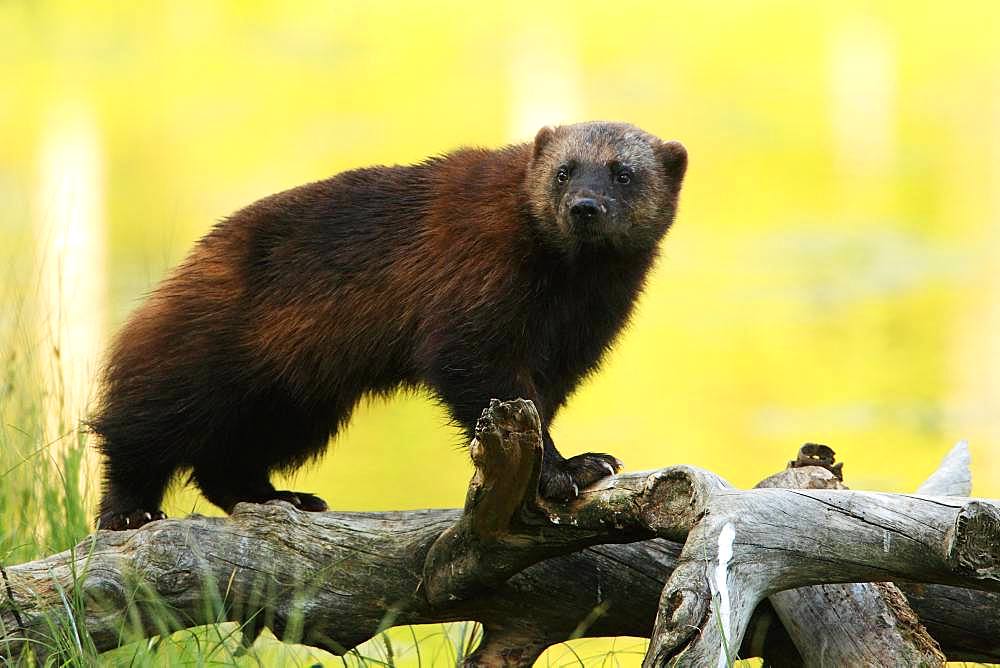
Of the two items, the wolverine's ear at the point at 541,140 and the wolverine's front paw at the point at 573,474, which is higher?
the wolverine's ear at the point at 541,140

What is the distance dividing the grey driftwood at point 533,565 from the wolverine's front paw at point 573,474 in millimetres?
49

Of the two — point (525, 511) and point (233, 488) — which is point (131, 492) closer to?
point (233, 488)

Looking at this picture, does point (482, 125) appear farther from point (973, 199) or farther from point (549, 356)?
point (549, 356)

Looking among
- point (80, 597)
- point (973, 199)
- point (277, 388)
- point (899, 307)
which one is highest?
point (973, 199)

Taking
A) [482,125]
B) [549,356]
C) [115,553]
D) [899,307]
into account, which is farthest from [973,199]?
[115,553]

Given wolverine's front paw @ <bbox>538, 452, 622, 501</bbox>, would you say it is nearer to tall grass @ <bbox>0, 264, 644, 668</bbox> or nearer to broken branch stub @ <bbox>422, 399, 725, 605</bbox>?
broken branch stub @ <bbox>422, 399, 725, 605</bbox>

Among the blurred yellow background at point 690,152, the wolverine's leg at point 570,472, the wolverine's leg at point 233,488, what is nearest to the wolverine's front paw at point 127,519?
the wolverine's leg at point 233,488

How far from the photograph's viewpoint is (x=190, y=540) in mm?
4484

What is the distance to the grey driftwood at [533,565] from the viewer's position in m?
3.73

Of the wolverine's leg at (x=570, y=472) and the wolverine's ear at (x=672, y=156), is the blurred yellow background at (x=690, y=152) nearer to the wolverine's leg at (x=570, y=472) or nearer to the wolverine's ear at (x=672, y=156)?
the wolverine's ear at (x=672, y=156)

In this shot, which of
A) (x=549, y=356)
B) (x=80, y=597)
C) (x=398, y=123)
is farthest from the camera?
(x=398, y=123)

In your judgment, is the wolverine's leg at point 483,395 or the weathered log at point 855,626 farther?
the wolverine's leg at point 483,395

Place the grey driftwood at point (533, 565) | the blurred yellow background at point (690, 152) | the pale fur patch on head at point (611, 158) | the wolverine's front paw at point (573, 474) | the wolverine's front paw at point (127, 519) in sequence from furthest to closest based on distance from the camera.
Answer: the blurred yellow background at point (690, 152) → the wolverine's front paw at point (127, 519) → the pale fur patch on head at point (611, 158) → the wolverine's front paw at point (573, 474) → the grey driftwood at point (533, 565)

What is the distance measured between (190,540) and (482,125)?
12.9 m
